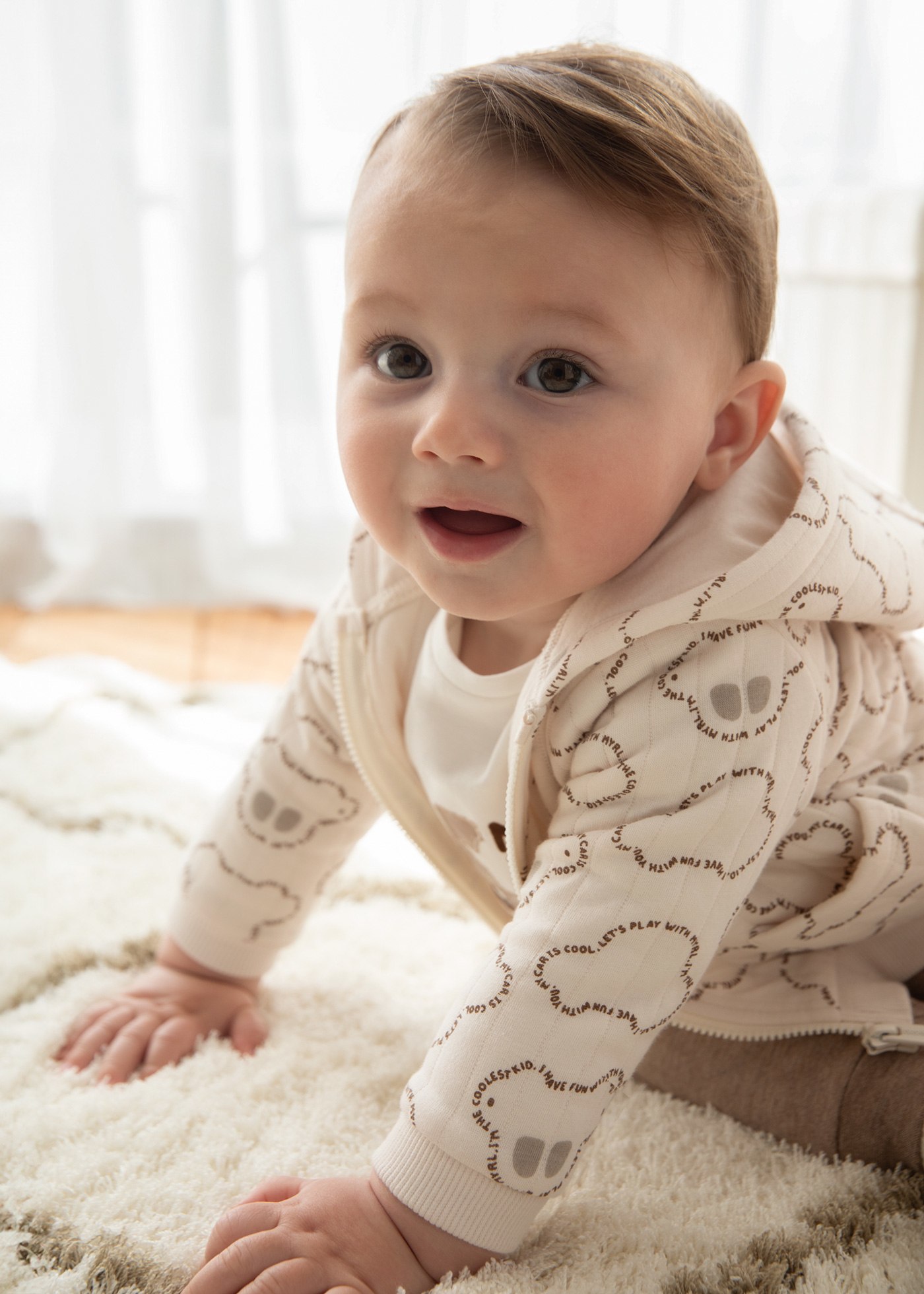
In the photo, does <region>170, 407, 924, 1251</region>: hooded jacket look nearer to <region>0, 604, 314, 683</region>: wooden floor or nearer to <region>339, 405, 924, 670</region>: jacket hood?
<region>339, 405, 924, 670</region>: jacket hood

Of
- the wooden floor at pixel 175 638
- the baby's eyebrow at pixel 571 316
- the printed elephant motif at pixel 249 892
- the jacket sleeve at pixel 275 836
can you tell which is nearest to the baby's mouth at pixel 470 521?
the baby's eyebrow at pixel 571 316

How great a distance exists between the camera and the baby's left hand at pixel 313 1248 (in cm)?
56

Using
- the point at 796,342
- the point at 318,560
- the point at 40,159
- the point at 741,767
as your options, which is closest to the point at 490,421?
the point at 741,767

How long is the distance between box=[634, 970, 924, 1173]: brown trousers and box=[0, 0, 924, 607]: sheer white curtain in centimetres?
113

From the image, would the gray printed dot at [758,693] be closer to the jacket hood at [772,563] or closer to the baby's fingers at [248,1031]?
the jacket hood at [772,563]

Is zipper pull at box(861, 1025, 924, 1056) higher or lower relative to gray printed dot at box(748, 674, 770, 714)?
lower

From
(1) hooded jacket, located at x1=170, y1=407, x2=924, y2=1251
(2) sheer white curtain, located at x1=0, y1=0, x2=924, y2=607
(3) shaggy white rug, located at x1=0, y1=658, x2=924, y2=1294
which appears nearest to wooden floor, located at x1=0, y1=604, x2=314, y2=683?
(2) sheer white curtain, located at x1=0, y1=0, x2=924, y2=607

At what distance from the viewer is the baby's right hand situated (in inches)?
30.1

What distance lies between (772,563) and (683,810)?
0.13 metres

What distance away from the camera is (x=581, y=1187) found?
67cm

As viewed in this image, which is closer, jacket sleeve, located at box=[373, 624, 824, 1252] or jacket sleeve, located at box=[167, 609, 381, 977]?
jacket sleeve, located at box=[373, 624, 824, 1252]

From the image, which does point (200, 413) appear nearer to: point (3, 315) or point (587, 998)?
point (3, 315)

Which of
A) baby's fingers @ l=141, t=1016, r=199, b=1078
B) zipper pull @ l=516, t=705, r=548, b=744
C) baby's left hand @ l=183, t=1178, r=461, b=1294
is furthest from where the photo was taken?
baby's fingers @ l=141, t=1016, r=199, b=1078

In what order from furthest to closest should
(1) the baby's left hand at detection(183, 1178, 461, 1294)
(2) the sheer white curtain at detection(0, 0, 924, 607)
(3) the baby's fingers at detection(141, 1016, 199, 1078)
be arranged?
1. (2) the sheer white curtain at detection(0, 0, 924, 607)
2. (3) the baby's fingers at detection(141, 1016, 199, 1078)
3. (1) the baby's left hand at detection(183, 1178, 461, 1294)
